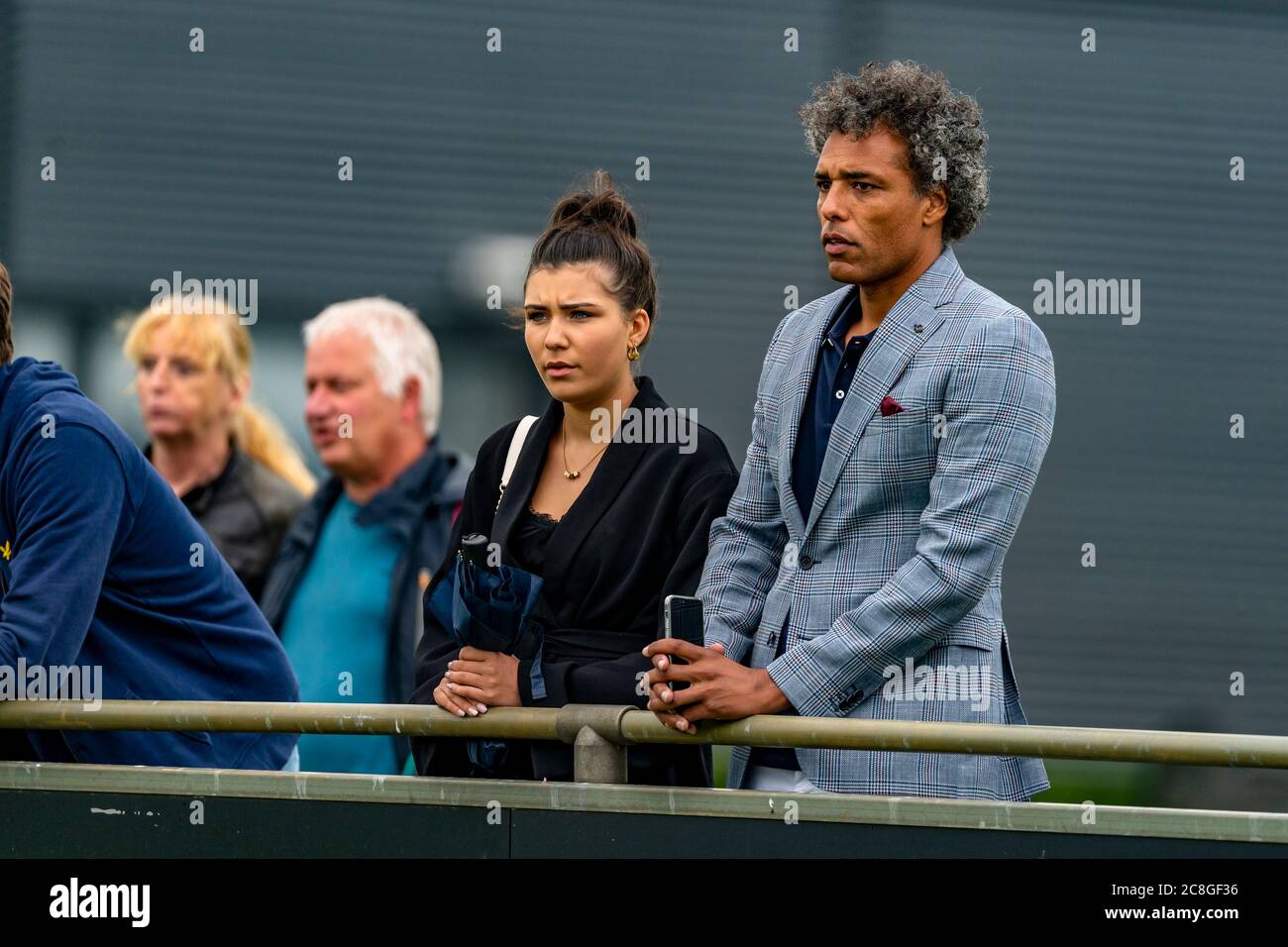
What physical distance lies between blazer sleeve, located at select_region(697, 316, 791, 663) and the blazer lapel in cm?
17

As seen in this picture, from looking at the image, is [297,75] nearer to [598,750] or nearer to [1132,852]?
[598,750]

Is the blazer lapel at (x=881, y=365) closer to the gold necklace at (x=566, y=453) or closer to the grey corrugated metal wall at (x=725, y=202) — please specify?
the gold necklace at (x=566, y=453)

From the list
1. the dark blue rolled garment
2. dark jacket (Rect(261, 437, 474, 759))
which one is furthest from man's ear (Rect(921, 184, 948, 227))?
dark jacket (Rect(261, 437, 474, 759))

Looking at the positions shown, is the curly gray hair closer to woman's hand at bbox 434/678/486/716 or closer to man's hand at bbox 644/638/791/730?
man's hand at bbox 644/638/791/730

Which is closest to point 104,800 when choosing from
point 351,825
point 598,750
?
point 351,825

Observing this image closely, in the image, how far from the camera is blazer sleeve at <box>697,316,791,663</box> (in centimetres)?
377

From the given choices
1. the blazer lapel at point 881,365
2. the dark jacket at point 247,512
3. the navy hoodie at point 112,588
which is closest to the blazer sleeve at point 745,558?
the blazer lapel at point 881,365

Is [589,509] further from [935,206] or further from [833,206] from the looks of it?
[935,206]

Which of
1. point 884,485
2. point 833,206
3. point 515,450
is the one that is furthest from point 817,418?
point 515,450

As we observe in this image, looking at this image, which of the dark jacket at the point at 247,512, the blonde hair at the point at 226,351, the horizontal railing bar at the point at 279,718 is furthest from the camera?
the blonde hair at the point at 226,351

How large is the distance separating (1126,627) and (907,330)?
483 centimetres

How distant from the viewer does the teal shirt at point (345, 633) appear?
5.75m

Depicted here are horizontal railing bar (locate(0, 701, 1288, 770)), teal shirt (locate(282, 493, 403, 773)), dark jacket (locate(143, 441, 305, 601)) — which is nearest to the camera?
horizontal railing bar (locate(0, 701, 1288, 770))

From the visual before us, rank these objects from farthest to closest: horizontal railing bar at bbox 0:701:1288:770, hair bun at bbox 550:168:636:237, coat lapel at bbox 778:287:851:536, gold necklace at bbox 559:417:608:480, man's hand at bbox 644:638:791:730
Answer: hair bun at bbox 550:168:636:237 < gold necklace at bbox 559:417:608:480 < coat lapel at bbox 778:287:851:536 < man's hand at bbox 644:638:791:730 < horizontal railing bar at bbox 0:701:1288:770
